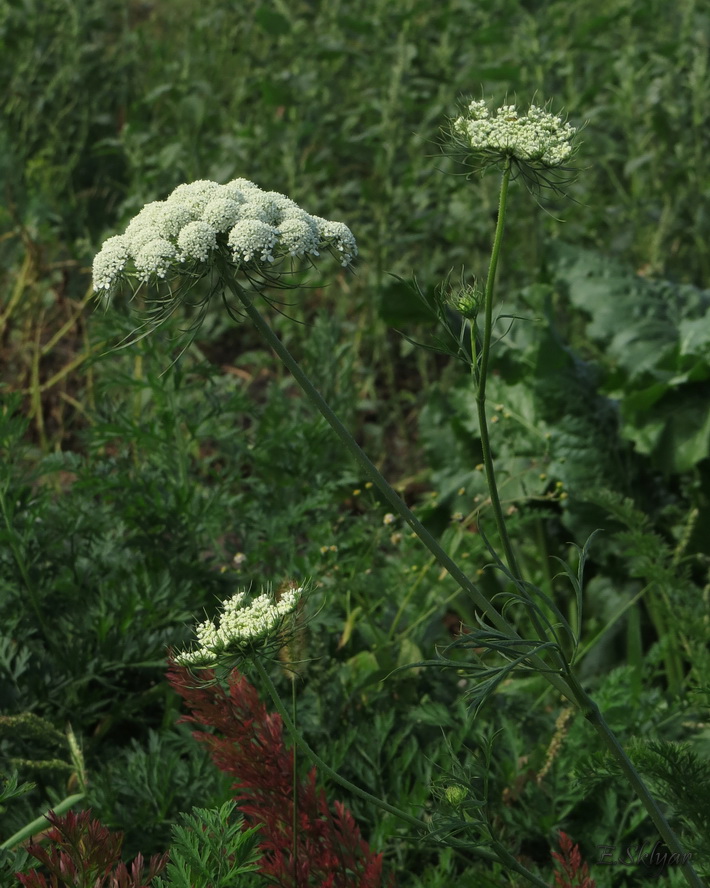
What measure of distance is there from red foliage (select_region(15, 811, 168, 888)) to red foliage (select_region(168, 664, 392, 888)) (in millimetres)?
241

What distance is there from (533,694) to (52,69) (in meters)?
4.60

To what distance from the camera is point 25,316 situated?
4500 millimetres

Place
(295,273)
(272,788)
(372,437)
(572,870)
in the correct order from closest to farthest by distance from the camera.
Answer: (295,273) < (572,870) < (272,788) < (372,437)

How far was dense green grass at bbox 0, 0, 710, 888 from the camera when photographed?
7.88 ft

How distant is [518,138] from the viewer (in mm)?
1573

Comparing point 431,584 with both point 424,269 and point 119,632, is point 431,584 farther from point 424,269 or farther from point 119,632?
point 424,269

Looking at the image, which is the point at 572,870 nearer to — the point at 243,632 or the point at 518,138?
the point at 243,632

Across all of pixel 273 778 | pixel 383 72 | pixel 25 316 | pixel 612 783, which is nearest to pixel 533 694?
pixel 612 783

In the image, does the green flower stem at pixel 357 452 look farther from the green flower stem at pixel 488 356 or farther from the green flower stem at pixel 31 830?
the green flower stem at pixel 31 830

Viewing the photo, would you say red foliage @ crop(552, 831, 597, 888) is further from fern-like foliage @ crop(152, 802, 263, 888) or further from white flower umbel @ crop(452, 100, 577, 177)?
white flower umbel @ crop(452, 100, 577, 177)

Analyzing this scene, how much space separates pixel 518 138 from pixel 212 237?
0.48 m

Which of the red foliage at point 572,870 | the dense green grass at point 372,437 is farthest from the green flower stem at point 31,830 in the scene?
the red foliage at point 572,870

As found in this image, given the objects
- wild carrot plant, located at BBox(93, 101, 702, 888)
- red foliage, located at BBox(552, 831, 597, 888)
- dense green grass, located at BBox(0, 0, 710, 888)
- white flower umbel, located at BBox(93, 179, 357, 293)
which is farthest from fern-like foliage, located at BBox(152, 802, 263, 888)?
white flower umbel, located at BBox(93, 179, 357, 293)

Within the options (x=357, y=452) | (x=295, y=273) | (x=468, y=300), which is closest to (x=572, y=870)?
(x=357, y=452)
